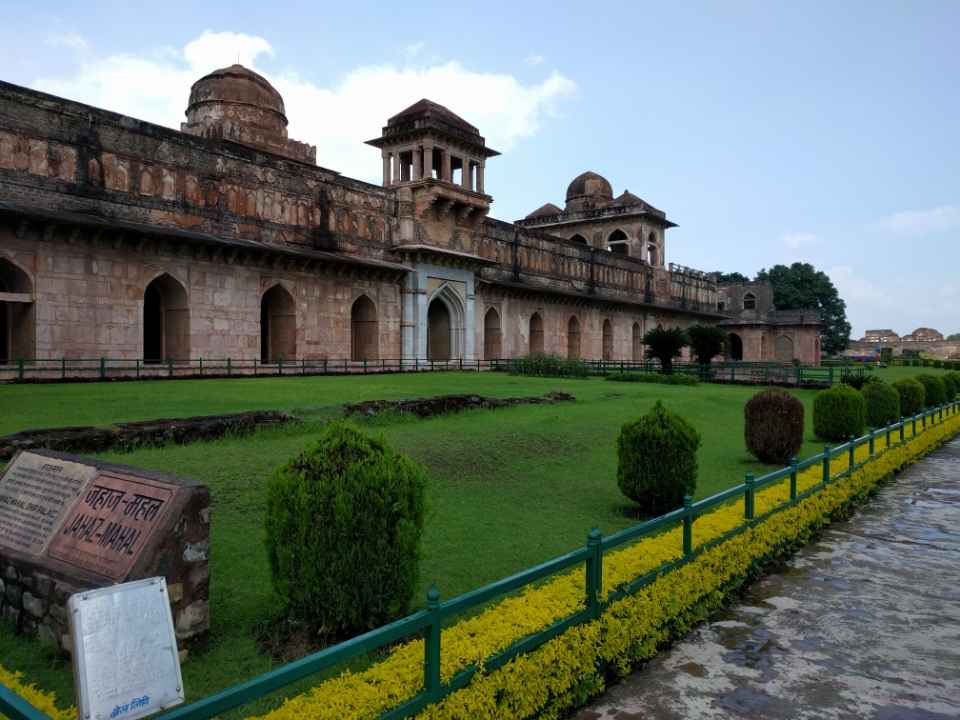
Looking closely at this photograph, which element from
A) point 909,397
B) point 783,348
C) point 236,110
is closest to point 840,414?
point 909,397

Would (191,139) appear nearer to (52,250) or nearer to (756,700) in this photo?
(52,250)

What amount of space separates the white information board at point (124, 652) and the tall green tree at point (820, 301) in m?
72.7

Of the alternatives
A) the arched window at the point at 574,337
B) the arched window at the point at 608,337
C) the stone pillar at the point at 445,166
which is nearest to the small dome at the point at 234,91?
the stone pillar at the point at 445,166

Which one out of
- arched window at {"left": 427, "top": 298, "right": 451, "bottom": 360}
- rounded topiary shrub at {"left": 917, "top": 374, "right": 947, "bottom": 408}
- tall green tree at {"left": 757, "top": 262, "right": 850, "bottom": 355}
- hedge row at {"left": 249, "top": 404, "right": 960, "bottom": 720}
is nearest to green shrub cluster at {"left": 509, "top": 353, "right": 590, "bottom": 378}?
arched window at {"left": 427, "top": 298, "right": 451, "bottom": 360}

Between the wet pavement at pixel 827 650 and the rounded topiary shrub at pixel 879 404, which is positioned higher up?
the rounded topiary shrub at pixel 879 404

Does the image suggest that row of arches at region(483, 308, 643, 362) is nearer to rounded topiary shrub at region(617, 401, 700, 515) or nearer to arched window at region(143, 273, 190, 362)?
arched window at region(143, 273, 190, 362)

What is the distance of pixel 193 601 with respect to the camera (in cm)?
407

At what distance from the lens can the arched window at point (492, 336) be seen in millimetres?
32906

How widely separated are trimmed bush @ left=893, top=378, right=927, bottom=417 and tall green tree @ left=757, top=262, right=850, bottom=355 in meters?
52.4

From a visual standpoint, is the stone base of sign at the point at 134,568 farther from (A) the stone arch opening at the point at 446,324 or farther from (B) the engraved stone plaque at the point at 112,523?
(A) the stone arch opening at the point at 446,324

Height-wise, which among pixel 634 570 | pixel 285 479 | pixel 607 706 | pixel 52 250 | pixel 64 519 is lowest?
pixel 607 706

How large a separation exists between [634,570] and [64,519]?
12.4 ft

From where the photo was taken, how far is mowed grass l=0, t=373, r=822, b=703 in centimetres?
460

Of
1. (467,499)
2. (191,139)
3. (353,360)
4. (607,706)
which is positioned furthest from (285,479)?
(353,360)
